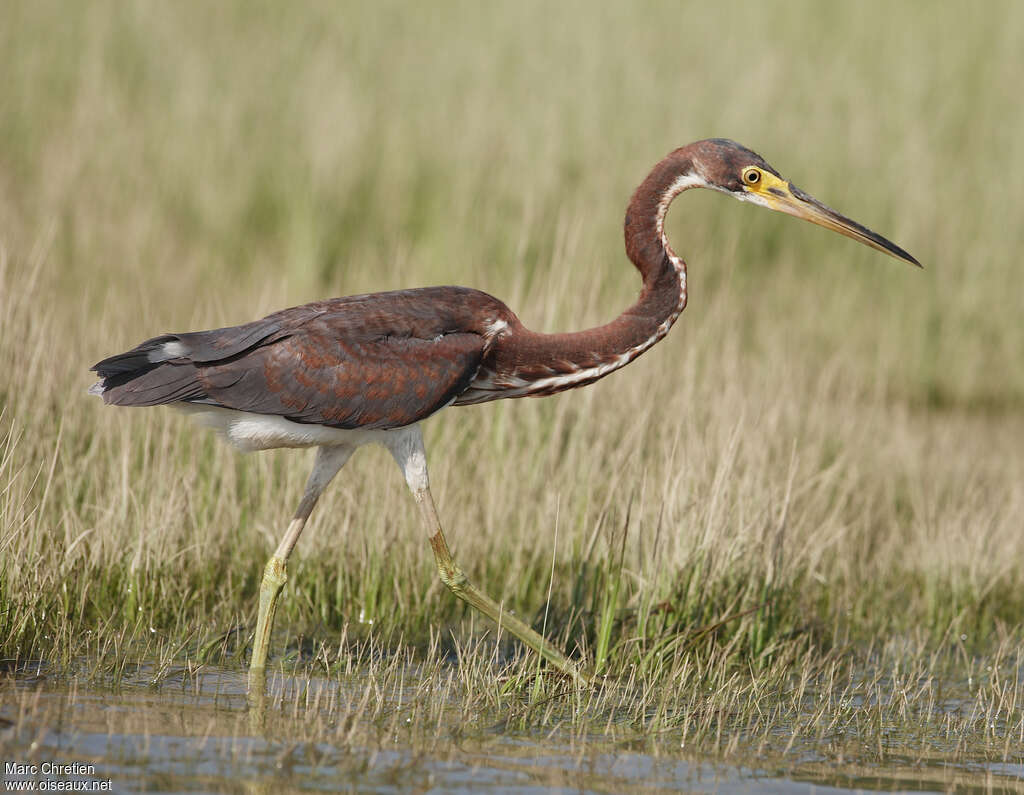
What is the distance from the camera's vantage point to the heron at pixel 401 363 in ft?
17.7

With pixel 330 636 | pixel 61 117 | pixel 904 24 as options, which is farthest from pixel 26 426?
pixel 904 24

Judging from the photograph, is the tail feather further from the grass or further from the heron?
the grass

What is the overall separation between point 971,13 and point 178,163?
27.6 ft

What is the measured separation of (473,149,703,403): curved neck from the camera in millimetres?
5793

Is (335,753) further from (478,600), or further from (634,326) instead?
(634,326)

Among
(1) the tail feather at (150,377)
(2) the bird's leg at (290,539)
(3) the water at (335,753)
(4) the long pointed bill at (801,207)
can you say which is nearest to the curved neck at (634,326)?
(4) the long pointed bill at (801,207)

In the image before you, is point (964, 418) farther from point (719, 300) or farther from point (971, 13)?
point (971, 13)

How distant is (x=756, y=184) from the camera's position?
599 centimetres

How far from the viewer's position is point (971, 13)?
14.8 m

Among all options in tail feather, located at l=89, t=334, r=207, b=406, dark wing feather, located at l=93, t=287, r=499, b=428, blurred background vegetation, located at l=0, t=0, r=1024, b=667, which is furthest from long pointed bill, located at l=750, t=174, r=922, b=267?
tail feather, located at l=89, t=334, r=207, b=406

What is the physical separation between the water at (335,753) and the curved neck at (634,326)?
4.77ft

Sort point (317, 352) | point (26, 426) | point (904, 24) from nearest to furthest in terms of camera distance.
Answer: point (317, 352) < point (26, 426) < point (904, 24)

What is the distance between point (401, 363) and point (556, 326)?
2429 millimetres

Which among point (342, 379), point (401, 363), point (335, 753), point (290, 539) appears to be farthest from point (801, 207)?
point (335, 753)
